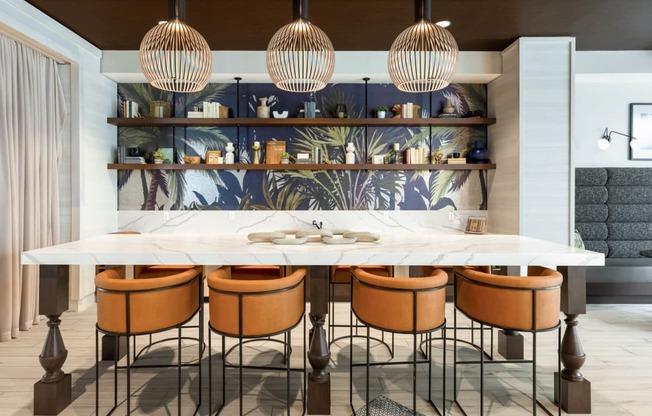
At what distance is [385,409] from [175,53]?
2.47 m

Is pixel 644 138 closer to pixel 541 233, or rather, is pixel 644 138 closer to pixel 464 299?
pixel 541 233

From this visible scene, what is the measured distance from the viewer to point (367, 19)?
3465mm

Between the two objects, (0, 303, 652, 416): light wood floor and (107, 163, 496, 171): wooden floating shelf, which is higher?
(107, 163, 496, 171): wooden floating shelf

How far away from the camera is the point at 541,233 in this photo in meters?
3.90

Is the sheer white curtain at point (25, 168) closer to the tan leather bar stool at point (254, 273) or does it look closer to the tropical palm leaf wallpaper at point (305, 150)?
the tropical palm leaf wallpaper at point (305, 150)

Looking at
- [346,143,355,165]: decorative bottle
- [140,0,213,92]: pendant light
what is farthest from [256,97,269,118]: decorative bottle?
[140,0,213,92]: pendant light

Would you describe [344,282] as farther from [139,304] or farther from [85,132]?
[85,132]

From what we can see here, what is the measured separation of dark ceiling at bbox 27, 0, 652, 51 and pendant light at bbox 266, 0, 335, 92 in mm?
1045

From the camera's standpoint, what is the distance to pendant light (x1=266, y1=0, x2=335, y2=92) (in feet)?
7.45

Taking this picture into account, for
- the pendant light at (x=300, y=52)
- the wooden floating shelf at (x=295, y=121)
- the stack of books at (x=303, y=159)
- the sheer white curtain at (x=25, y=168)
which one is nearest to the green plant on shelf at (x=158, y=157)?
the wooden floating shelf at (x=295, y=121)

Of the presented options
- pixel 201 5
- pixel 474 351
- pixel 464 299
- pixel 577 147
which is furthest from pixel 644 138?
pixel 201 5

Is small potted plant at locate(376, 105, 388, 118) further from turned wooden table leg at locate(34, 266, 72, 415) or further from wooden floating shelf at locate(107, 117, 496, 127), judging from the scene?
turned wooden table leg at locate(34, 266, 72, 415)

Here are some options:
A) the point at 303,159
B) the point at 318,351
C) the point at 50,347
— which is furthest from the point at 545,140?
the point at 50,347

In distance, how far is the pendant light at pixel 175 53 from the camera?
7.46ft
